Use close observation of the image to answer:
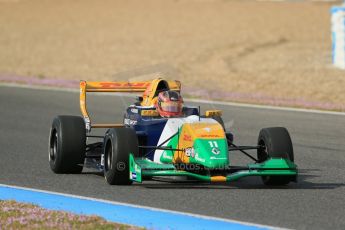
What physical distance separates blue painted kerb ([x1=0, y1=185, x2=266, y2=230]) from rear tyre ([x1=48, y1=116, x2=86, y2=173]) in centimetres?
102

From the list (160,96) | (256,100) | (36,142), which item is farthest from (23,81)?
(160,96)

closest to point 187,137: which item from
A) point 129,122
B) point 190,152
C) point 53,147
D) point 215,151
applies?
point 190,152

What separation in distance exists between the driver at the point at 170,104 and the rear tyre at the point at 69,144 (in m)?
0.89

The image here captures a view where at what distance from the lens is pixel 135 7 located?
5038 centimetres

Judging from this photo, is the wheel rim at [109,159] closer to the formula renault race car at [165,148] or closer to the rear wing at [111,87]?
the formula renault race car at [165,148]

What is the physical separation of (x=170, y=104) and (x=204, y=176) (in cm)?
137

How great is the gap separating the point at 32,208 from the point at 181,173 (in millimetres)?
1594

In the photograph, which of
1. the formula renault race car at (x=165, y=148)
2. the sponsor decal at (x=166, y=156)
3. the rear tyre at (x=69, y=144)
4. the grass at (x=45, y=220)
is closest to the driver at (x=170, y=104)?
the formula renault race car at (x=165, y=148)

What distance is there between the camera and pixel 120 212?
26.9 ft

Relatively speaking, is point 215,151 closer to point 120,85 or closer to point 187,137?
point 187,137

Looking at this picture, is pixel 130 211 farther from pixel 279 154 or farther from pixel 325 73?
pixel 325 73

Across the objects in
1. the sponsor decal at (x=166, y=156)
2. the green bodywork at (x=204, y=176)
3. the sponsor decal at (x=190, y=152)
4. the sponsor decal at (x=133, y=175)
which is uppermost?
the sponsor decal at (x=190, y=152)

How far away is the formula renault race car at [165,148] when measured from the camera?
927 cm

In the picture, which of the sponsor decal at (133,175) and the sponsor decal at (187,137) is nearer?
the sponsor decal at (133,175)
